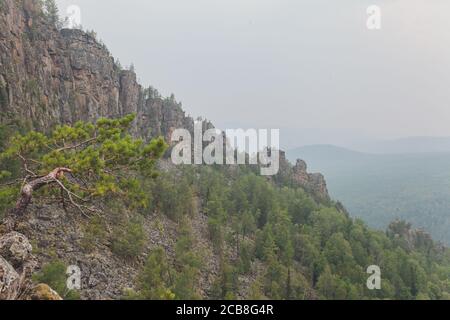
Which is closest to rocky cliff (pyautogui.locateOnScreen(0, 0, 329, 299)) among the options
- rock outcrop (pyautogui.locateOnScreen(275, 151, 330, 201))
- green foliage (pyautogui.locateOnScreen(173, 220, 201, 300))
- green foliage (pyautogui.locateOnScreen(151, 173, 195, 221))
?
green foliage (pyautogui.locateOnScreen(173, 220, 201, 300))

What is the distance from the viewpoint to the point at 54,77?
204 feet

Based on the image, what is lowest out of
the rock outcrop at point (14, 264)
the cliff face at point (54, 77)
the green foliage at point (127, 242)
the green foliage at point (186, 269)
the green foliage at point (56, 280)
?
the green foliage at point (186, 269)

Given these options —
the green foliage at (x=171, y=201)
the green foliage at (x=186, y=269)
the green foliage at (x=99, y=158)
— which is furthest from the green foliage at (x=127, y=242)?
the green foliage at (x=171, y=201)

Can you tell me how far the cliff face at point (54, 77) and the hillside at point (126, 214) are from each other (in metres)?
0.27

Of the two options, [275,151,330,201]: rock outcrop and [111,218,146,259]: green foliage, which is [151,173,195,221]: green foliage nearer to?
[111,218,146,259]: green foliage

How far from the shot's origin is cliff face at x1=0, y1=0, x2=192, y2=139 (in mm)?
46938

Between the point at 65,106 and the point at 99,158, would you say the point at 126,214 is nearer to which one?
the point at 65,106

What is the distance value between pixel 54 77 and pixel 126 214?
1316 inches

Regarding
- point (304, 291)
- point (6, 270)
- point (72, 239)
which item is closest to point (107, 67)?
point (72, 239)

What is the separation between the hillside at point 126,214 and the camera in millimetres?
14508

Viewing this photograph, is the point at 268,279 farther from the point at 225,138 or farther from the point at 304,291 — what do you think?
the point at 225,138

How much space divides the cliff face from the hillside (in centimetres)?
27

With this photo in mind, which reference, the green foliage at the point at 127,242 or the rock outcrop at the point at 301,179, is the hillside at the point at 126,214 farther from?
the rock outcrop at the point at 301,179
